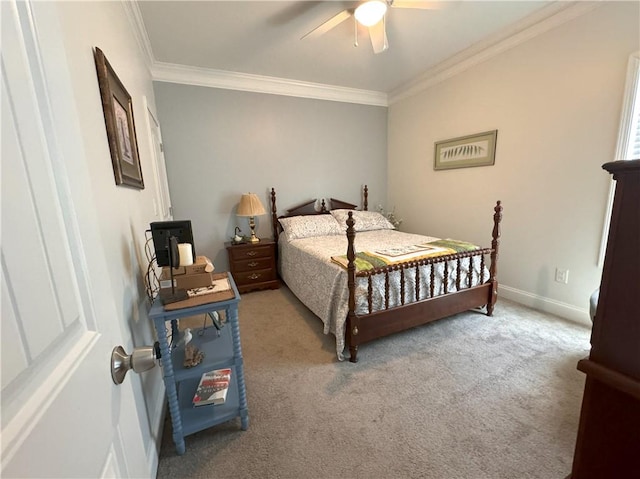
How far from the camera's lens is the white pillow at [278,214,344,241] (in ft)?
11.1

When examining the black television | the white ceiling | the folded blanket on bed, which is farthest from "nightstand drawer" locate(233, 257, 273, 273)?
the white ceiling

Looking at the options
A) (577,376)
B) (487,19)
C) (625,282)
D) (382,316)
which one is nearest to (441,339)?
(382,316)

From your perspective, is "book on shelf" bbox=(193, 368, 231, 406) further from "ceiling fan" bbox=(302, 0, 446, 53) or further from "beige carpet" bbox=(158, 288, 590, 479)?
"ceiling fan" bbox=(302, 0, 446, 53)

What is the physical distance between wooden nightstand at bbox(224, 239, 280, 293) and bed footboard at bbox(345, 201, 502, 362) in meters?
1.71

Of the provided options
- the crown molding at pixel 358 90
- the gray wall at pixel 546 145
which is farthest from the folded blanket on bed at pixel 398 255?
the crown molding at pixel 358 90

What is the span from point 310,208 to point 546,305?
9.25 ft

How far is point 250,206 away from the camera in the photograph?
3342mm

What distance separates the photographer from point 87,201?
49cm

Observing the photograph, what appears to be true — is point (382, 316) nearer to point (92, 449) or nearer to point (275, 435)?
point (275, 435)

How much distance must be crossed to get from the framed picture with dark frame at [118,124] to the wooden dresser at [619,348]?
1.73 metres

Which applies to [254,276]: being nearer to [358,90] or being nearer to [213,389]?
[213,389]

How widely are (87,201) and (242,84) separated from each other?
3.43 meters

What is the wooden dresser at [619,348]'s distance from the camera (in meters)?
0.58

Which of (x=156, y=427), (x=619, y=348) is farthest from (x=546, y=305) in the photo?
(x=156, y=427)
